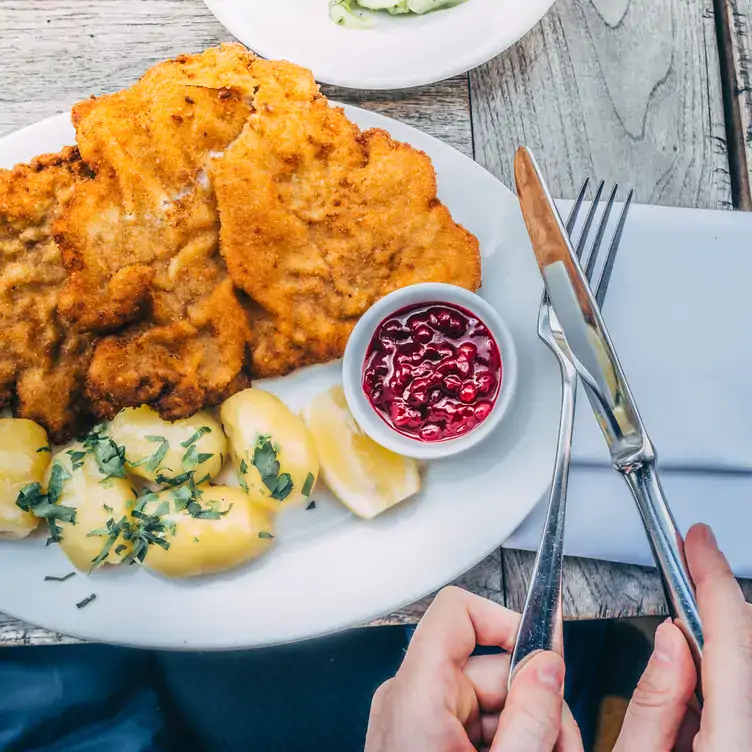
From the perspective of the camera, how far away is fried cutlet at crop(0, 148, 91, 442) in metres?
2.24

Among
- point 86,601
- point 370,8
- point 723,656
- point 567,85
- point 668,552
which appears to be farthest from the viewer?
point 567,85

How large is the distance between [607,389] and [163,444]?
4.32 ft

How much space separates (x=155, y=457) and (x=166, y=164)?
34.2 inches

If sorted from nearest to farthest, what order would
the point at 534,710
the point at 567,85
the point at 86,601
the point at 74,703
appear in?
the point at 534,710 → the point at 86,601 → the point at 74,703 → the point at 567,85

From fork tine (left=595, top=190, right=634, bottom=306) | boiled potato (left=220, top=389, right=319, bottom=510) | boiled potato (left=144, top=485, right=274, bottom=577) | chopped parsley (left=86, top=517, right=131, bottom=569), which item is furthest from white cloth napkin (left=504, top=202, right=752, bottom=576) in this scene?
chopped parsley (left=86, top=517, right=131, bottom=569)

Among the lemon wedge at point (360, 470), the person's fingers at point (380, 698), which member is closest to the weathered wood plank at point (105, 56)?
the lemon wedge at point (360, 470)

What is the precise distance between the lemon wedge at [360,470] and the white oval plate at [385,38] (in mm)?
1202

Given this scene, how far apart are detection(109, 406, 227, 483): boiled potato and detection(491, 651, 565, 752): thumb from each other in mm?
1089

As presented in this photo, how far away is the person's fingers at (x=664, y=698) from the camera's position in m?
1.94

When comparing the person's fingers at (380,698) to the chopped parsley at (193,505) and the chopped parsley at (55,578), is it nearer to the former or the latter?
the chopped parsley at (193,505)

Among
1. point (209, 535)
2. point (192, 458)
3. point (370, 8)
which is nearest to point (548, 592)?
point (209, 535)

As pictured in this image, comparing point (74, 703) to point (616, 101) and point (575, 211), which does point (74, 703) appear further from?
point (616, 101)

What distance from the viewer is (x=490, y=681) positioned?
223 centimetres

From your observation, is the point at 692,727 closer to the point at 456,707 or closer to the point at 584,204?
the point at 456,707
